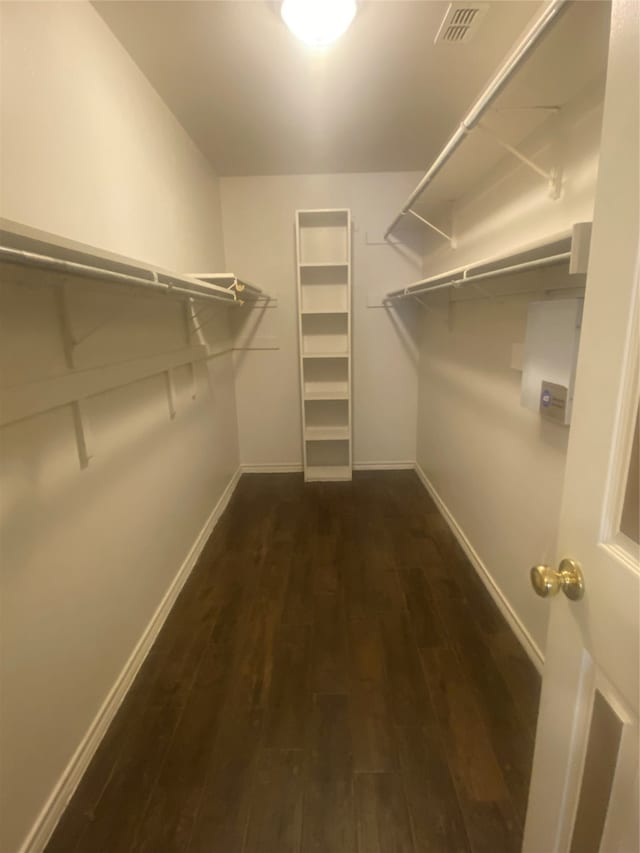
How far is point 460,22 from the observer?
145cm

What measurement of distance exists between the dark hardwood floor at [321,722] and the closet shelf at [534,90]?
6.01 ft

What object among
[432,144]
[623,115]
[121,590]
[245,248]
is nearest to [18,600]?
[121,590]

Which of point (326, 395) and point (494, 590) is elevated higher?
point (326, 395)

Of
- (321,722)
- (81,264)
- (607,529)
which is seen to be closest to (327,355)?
(81,264)

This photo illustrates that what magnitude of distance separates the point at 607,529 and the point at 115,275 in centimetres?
130

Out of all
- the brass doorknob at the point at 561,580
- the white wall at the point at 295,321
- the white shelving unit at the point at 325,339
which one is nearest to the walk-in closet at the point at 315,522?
the brass doorknob at the point at 561,580

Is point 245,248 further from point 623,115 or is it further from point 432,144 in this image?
point 623,115

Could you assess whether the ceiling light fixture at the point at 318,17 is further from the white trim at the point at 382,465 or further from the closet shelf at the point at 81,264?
the white trim at the point at 382,465

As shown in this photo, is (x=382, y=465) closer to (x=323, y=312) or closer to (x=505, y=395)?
(x=323, y=312)

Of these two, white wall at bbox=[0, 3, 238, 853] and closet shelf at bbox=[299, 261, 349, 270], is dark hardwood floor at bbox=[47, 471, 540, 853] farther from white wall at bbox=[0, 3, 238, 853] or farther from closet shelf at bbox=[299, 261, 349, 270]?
closet shelf at bbox=[299, 261, 349, 270]

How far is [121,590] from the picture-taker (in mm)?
1538

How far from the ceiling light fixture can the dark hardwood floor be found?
2370mm

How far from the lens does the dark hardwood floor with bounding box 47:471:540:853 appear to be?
1124 mm

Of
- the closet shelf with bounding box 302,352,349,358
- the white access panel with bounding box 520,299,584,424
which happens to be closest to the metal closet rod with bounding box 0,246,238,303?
the closet shelf with bounding box 302,352,349,358
